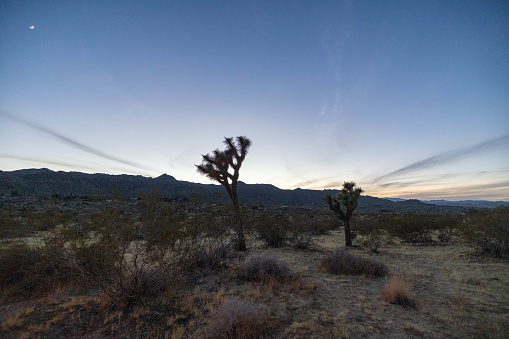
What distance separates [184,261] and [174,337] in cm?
265

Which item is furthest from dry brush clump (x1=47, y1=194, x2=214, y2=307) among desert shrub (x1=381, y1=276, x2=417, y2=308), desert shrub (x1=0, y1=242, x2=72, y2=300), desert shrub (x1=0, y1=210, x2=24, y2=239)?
desert shrub (x1=381, y1=276, x2=417, y2=308)

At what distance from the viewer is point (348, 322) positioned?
5.17 metres

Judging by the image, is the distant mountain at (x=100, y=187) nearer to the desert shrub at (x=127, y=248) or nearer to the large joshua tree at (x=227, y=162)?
the large joshua tree at (x=227, y=162)

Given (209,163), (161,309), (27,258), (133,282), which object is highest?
(209,163)

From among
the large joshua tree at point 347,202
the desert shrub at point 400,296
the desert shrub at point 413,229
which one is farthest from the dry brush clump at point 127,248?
the desert shrub at point 413,229

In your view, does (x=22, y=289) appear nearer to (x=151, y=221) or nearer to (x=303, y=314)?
(x=151, y=221)

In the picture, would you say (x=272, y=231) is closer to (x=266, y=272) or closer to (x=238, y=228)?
(x=238, y=228)

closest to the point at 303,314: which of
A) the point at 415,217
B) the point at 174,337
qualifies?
the point at 174,337

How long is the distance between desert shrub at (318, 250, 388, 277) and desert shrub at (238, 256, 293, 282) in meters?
2.10

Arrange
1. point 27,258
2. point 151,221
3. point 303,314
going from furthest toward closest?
point 27,258 → point 151,221 → point 303,314

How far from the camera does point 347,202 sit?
17375mm

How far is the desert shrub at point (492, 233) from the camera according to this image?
36.3ft

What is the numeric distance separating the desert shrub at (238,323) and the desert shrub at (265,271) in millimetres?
2936

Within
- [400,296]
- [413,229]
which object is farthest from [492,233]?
[400,296]
